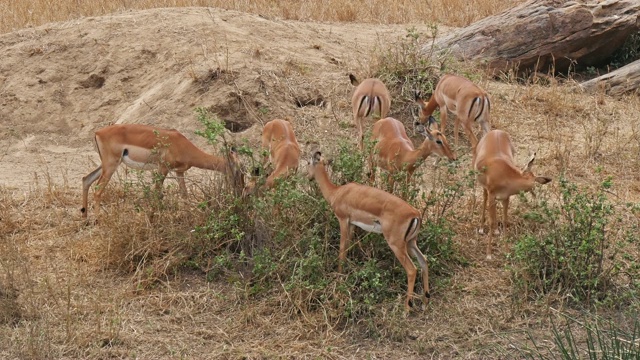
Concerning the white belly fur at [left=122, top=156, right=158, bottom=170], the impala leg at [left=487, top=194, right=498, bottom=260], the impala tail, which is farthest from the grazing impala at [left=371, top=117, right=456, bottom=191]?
the white belly fur at [left=122, top=156, right=158, bottom=170]

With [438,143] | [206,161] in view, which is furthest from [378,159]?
[206,161]

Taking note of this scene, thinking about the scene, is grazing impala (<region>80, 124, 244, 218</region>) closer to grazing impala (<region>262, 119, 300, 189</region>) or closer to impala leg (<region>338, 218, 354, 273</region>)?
grazing impala (<region>262, 119, 300, 189</region>)

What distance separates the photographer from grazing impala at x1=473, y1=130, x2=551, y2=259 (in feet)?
23.3

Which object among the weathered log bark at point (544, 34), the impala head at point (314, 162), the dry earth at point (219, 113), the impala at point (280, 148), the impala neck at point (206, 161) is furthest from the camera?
the weathered log bark at point (544, 34)

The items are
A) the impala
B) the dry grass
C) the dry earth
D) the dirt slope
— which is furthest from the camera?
the dry grass

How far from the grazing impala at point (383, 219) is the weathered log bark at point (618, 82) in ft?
17.1

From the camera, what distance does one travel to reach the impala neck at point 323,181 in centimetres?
695

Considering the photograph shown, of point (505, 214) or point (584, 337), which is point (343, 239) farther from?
point (584, 337)

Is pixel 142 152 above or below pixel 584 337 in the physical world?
above

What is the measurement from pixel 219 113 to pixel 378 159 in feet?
7.03

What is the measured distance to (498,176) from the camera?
7.16m

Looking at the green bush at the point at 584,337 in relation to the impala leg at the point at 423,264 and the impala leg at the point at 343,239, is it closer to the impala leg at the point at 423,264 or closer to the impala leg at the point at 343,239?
the impala leg at the point at 423,264

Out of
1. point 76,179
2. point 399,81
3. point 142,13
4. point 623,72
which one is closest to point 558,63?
point 623,72

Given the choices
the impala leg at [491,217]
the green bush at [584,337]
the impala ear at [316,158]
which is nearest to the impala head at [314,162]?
the impala ear at [316,158]
